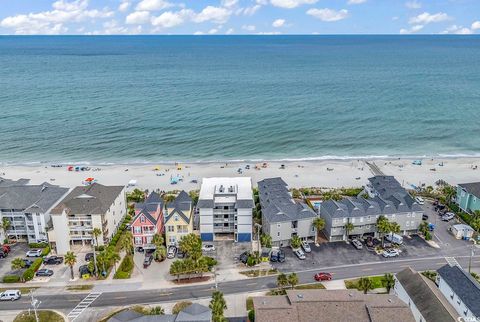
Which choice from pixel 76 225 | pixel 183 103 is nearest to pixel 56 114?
pixel 183 103

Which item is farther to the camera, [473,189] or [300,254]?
[473,189]

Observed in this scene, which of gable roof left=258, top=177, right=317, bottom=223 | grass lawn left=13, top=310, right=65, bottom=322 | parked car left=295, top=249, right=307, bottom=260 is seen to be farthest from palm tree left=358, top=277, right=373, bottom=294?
grass lawn left=13, top=310, right=65, bottom=322

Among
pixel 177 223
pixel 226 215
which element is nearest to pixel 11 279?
pixel 177 223

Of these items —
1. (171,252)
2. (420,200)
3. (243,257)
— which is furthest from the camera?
(420,200)

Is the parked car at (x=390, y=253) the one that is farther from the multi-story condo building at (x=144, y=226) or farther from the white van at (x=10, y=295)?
the white van at (x=10, y=295)

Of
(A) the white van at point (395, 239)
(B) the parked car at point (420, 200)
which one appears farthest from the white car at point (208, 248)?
(B) the parked car at point (420, 200)

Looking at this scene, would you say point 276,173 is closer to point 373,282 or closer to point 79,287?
point 373,282
